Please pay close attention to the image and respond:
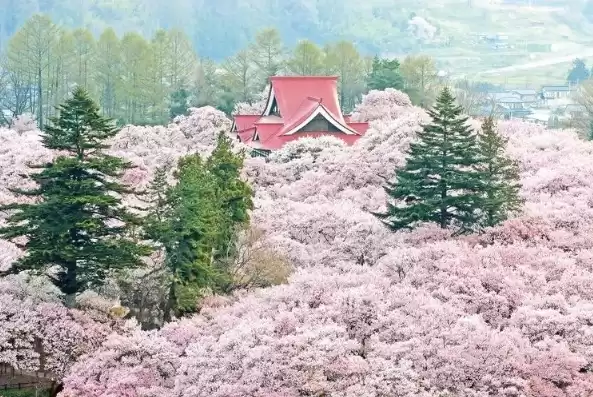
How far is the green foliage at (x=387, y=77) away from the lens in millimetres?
75688

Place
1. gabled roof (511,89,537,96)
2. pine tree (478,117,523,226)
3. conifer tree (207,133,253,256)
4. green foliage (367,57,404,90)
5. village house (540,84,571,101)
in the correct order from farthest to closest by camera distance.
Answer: gabled roof (511,89,537,96) → village house (540,84,571,101) → green foliage (367,57,404,90) → conifer tree (207,133,253,256) → pine tree (478,117,523,226)

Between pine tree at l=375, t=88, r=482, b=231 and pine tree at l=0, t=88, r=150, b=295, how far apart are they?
9298 mm

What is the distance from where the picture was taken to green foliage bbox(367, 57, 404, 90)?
75.7m

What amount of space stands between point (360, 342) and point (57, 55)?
59997 millimetres

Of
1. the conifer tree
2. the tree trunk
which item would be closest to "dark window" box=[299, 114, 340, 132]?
the conifer tree

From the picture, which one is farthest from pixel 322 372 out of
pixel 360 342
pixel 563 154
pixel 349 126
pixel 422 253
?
pixel 349 126

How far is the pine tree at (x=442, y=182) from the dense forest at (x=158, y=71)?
40408 millimetres

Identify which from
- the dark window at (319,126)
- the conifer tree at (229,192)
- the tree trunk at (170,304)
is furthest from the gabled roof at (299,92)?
the tree trunk at (170,304)

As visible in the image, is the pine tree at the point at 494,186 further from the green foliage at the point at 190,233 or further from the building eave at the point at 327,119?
the building eave at the point at 327,119

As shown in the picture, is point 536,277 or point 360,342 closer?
point 360,342

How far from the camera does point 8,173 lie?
4869 centimetres

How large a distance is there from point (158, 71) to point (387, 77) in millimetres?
17786

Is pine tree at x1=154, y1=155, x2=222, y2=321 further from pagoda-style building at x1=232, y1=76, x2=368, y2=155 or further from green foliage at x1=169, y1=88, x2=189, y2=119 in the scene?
green foliage at x1=169, y1=88, x2=189, y2=119

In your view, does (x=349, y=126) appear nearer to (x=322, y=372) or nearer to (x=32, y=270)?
(x=32, y=270)
